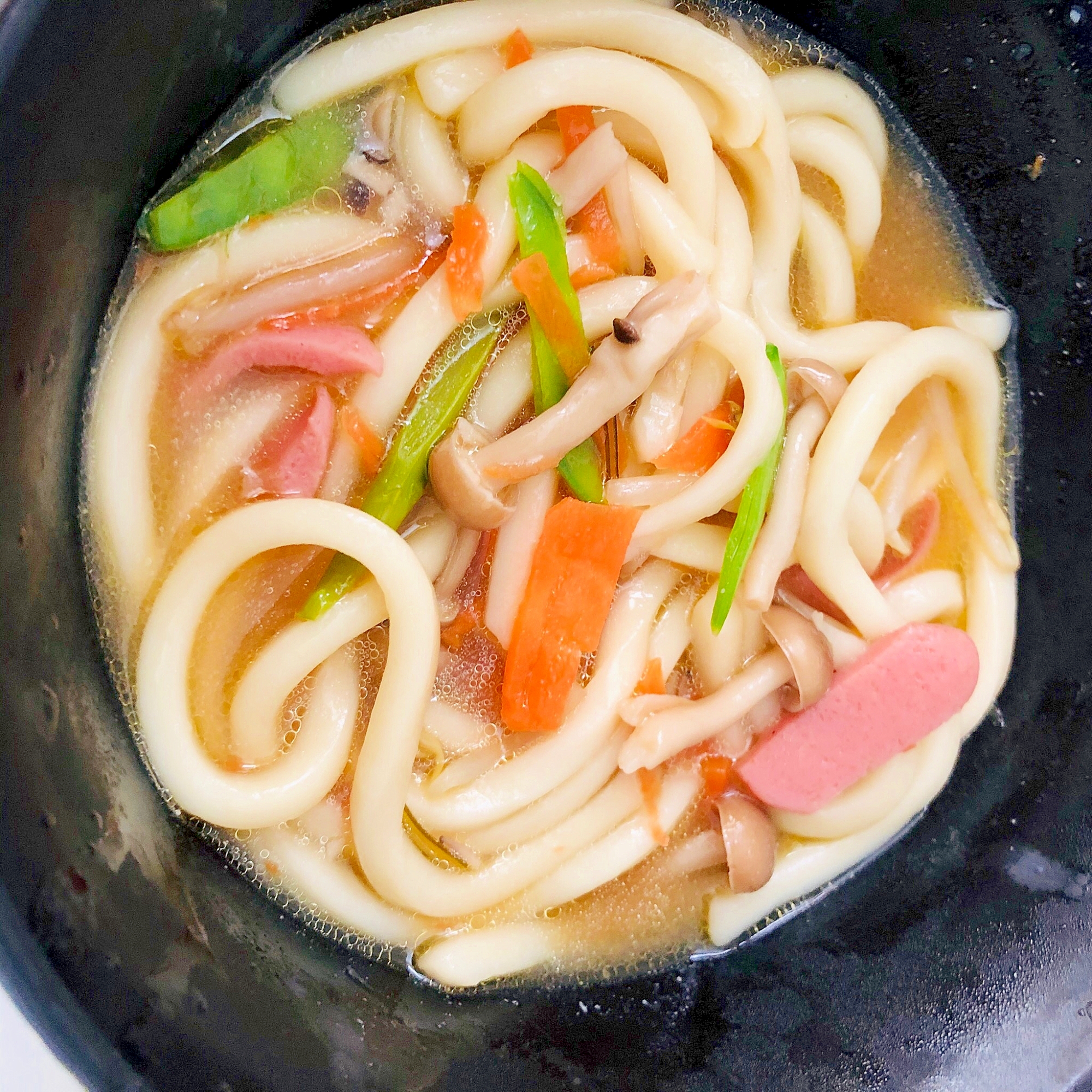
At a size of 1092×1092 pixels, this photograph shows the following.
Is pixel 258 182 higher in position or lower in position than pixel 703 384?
higher

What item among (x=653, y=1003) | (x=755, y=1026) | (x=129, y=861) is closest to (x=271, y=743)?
(x=129, y=861)

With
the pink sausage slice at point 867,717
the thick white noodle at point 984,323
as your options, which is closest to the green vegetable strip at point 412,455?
the pink sausage slice at point 867,717

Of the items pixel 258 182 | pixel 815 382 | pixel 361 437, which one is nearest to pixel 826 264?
pixel 815 382

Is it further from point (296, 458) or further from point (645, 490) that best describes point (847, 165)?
point (296, 458)

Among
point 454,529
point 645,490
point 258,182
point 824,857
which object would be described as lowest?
point 824,857

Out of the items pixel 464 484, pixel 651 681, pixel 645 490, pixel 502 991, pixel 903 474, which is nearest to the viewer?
pixel 464 484

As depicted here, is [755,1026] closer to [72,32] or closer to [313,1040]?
[313,1040]

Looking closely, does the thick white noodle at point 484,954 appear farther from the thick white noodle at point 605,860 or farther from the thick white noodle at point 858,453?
the thick white noodle at point 858,453
